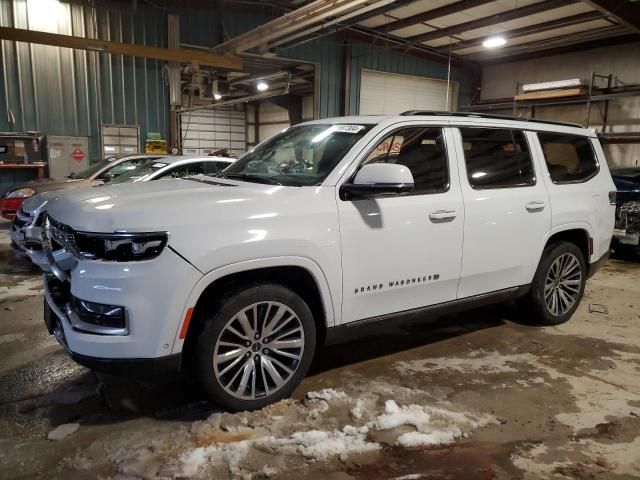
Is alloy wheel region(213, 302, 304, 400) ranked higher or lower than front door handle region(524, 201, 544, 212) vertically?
lower

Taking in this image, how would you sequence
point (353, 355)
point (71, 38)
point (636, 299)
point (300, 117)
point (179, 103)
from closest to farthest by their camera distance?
point (353, 355), point (636, 299), point (71, 38), point (179, 103), point (300, 117)

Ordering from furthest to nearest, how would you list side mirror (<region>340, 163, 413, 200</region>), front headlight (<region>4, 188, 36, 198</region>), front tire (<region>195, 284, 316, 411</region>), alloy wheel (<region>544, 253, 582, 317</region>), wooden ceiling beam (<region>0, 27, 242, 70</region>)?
wooden ceiling beam (<region>0, 27, 242, 70</region>) < front headlight (<region>4, 188, 36, 198</region>) < alloy wheel (<region>544, 253, 582, 317</region>) < side mirror (<region>340, 163, 413, 200</region>) < front tire (<region>195, 284, 316, 411</region>)

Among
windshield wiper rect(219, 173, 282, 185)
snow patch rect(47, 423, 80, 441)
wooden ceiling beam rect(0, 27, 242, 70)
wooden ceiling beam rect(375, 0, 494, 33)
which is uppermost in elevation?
wooden ceiling beam rect(375, 0, 494, 33)

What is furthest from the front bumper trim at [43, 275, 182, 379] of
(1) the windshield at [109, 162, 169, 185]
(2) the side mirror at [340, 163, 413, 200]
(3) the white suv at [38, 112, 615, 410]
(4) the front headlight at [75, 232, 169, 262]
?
(1) the windshield at [109, 162, 169, 185]

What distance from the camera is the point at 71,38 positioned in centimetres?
1030

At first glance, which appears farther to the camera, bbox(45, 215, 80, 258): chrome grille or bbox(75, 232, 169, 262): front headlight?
bbox(45, 215, 80, 258): chrome grille

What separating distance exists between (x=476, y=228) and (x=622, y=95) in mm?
10602

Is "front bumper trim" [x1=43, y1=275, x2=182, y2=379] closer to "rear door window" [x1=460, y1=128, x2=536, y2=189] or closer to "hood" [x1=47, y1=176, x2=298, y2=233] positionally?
"hood" [x1=47, y1=176, x2=298, y2=233]

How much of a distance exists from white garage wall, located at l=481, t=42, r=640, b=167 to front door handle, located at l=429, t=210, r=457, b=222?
481 inches

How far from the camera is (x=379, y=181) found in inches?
115

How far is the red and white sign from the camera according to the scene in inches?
463

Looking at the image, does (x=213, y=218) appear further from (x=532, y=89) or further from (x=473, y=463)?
(x=532, y=89)

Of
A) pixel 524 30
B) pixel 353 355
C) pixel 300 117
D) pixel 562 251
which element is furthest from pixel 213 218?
pixel 300 117

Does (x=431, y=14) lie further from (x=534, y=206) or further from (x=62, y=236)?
(x=62, y=236)
